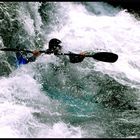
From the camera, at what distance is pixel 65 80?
346 inches

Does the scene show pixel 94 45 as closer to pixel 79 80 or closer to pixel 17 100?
pixel 79 80

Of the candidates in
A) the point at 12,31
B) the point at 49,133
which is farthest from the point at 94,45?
the point at 49,133

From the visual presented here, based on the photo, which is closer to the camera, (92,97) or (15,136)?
(15,136)

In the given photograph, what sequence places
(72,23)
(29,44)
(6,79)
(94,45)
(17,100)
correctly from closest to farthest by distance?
(17,100) < (6,79) < (29,44) < (94,45) < (72,23)

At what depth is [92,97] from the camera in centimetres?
825

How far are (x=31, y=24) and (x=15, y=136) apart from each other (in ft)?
12.9

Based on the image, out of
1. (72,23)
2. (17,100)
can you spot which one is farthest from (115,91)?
(72,23)

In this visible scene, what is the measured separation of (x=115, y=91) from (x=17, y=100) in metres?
2.13

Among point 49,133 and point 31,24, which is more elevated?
point 31,24

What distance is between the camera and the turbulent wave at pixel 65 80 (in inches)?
273

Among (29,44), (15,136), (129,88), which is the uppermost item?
(29,44)

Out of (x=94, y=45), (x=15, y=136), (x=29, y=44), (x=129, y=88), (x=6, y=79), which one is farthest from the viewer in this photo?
(x=94, y=45)

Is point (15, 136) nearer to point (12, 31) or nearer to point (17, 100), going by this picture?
point (17, 100)

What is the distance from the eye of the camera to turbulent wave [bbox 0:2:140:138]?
22.8ft
